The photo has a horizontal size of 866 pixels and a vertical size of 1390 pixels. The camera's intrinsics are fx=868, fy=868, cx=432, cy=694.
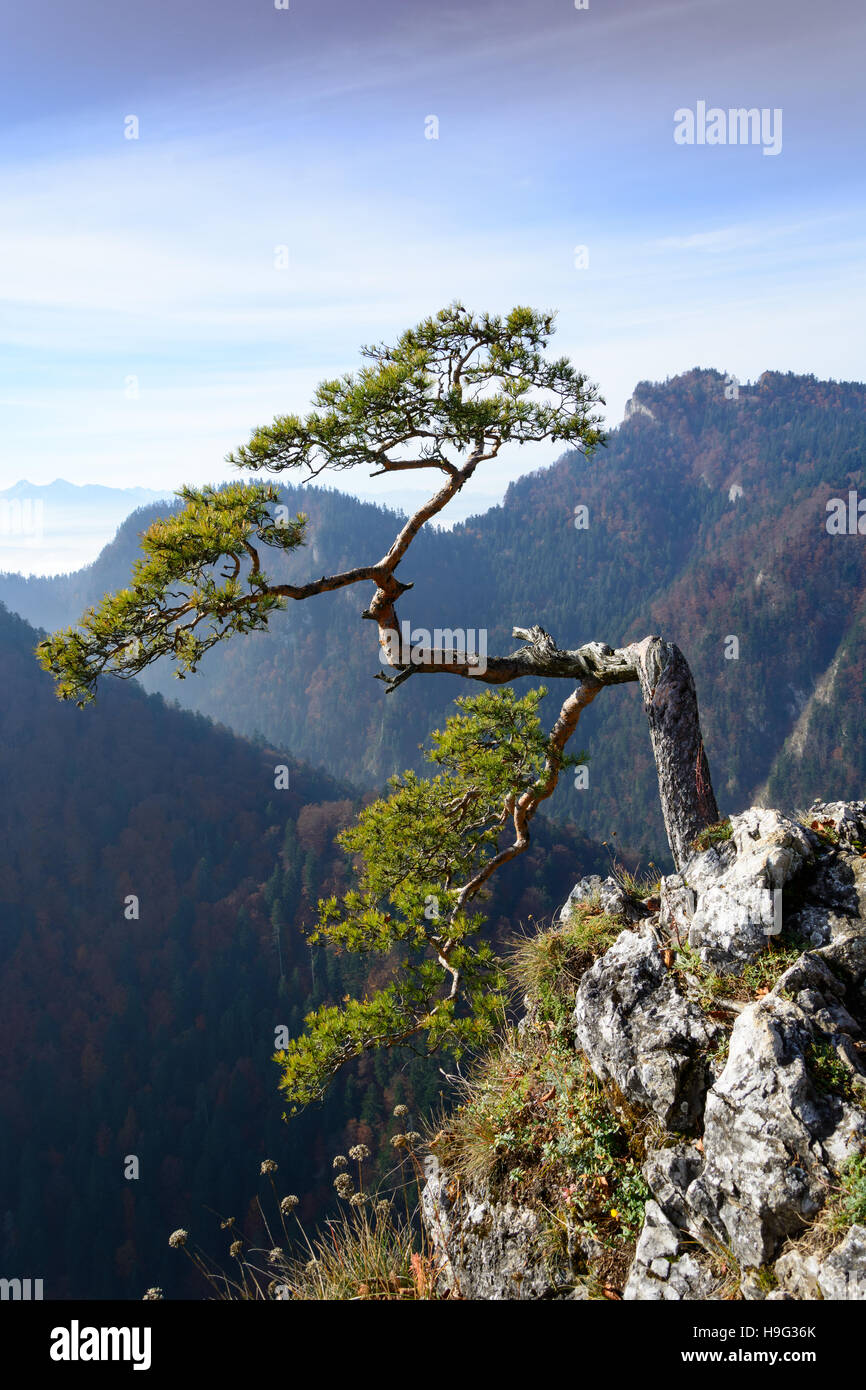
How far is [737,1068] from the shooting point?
19.3 ft

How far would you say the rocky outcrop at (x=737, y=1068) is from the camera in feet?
17.5

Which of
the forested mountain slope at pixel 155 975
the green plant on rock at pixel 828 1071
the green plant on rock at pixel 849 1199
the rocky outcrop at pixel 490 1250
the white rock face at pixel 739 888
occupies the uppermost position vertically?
the white rock face at pixel 739 888

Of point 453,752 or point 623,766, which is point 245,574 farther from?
point 623,766

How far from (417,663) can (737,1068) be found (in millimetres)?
4973

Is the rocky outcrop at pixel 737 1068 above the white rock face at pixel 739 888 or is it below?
below

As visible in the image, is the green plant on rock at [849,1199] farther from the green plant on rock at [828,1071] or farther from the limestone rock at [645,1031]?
the limestone rock at [645,1031]

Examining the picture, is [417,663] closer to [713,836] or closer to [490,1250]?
[713,836]

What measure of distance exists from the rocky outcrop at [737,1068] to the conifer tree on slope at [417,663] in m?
1.31

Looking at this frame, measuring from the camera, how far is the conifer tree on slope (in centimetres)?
757

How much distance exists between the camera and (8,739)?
153 m

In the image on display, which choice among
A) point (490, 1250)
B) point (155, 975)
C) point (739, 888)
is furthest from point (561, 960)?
point (155, 975)

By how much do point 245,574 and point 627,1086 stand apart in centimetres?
555

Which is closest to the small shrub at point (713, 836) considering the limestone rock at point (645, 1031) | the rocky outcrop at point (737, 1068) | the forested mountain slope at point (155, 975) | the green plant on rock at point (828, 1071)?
the rocky outcrop at point (737, 1068)

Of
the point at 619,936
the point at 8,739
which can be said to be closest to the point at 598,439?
the point at 619,936
